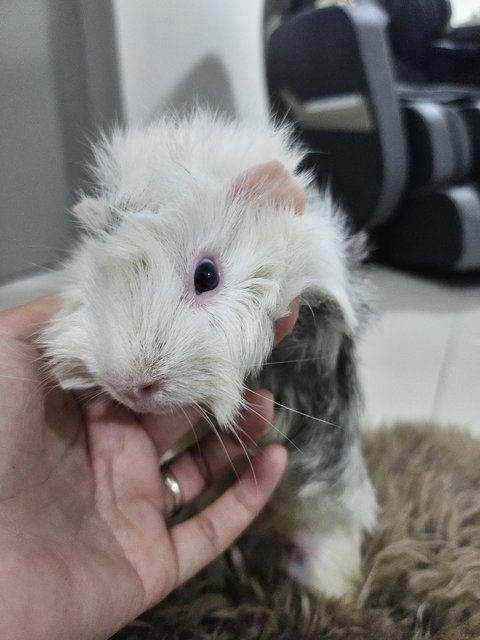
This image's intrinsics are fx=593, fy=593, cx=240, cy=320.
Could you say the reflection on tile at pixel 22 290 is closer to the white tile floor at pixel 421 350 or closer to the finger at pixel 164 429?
the white tile floor at pixel 421 350

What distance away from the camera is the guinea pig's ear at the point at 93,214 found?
1.97 feet

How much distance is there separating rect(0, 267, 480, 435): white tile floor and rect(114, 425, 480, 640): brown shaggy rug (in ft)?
0.89

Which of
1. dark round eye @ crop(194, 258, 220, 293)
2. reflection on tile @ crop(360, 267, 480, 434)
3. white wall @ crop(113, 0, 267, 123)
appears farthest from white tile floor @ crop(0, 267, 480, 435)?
white wall @ crop(113, 0, 267, 123)

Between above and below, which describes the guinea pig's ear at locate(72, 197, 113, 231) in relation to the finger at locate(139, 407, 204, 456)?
→ above

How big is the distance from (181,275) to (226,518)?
323 millimetres

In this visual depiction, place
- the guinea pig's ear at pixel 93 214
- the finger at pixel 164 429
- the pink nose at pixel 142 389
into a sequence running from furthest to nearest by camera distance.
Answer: the finger at pixel 164 429 < the guinea pig's ear at pixel 93 214 < the pink nose at pixel 142 389

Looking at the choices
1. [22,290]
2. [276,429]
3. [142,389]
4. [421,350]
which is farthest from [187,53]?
[142,389]

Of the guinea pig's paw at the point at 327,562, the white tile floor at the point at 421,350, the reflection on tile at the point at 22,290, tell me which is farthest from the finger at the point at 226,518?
the reflection on tile at the point at 22,290

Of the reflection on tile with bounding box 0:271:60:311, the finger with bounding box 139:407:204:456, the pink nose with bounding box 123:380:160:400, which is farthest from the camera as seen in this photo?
the reflection on tile with bounding box 0:271:60:311

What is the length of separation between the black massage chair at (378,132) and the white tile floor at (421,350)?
0.13m

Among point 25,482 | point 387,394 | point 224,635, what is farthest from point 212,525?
point 387,394

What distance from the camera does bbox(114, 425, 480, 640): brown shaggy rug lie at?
679mm

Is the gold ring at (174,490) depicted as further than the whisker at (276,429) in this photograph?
Yes

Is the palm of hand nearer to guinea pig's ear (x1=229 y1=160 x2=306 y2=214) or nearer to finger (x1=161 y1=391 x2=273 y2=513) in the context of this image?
finger (x1=161 y1=391 x2=273 y2=513)
